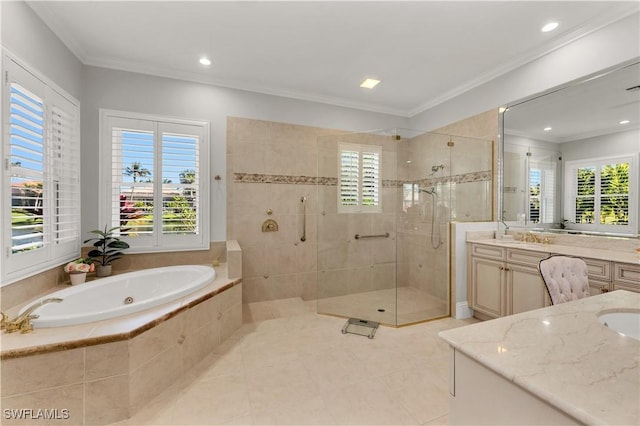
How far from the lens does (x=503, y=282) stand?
273 cm

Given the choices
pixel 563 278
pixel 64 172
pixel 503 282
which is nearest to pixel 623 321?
pixel 563 278

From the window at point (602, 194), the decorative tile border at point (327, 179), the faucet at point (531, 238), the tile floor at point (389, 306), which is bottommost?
the tile floor at point (389, 306)

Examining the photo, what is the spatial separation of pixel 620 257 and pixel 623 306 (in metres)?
1.23

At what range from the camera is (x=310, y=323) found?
3006 millimetres

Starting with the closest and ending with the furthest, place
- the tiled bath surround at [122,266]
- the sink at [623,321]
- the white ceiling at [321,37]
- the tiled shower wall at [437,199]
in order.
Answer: the sink at [623,321] < the tiled bath surround at [122,266] < the white ceiling at [321,37] < the tiled shower wall at [437,199]

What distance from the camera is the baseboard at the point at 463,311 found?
3117 millimetres

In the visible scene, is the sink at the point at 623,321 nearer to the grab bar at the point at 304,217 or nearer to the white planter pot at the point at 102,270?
the grab bar at the point at 304,217

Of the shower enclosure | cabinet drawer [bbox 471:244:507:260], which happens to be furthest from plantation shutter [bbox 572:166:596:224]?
the shower enclosure

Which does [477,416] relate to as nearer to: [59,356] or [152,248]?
[59,356]

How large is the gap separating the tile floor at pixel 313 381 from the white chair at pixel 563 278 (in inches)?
38.4

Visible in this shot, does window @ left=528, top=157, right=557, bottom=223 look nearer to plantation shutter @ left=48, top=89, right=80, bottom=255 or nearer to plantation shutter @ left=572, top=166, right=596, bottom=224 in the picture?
plantation shutter @ left=572, top=166, right=596, bottom=224

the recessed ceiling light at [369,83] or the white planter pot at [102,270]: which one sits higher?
the recessed ceiling light at [369,83]

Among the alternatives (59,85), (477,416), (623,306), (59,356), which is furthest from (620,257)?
(59,85)

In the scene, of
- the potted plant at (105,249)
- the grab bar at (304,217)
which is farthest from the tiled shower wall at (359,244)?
the potted plant at (105,249)
